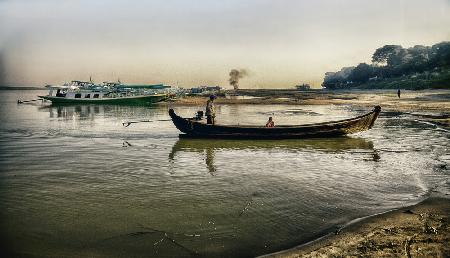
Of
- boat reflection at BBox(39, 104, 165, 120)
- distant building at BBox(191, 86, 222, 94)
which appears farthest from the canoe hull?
distant building at BBox(191, 86, 222, 94)

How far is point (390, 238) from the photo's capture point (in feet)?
19.7

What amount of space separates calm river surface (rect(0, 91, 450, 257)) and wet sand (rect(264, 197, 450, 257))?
51cm

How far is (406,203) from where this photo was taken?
336 inches

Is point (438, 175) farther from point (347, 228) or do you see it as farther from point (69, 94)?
point (69, 94)

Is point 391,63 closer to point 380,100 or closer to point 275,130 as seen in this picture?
point 380,100

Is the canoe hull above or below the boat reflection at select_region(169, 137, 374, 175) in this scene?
above

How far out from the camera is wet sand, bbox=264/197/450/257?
550 centimetres

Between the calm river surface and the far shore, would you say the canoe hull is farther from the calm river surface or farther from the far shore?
the calm river surface

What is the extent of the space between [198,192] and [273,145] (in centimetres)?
873

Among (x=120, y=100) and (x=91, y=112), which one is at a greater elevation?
(x=120, y=100)

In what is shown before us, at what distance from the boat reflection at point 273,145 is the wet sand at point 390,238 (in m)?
8.12

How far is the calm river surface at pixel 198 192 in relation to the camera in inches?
260

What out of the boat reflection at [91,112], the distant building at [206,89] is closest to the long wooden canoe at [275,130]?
the boat reflection at [91,112]

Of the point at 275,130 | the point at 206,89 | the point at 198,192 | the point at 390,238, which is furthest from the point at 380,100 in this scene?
the point at 206,89
